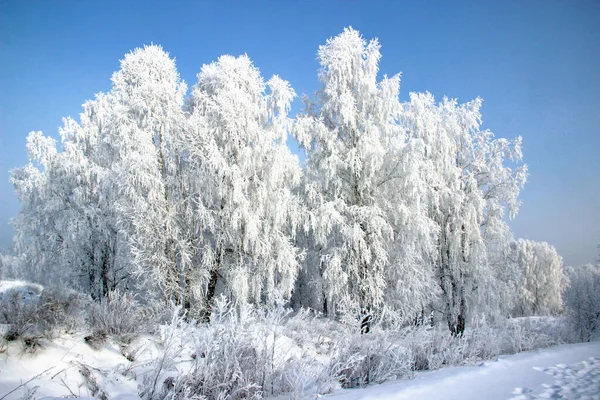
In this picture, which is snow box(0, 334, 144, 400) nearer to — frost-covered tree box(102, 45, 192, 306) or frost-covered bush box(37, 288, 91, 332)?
frost-covered bush box(37, 288, 91, 332)

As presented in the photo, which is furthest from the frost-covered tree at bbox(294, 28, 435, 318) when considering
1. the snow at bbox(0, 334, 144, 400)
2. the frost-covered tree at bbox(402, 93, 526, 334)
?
the snow at bbox(0, 334, 144, 400)

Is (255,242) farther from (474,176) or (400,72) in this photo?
(474,176)

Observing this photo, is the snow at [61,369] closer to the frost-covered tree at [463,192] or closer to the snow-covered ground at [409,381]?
the snow-covered ground at [409,381]

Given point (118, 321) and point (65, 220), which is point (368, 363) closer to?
point (118, 321)

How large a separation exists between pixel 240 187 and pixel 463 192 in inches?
354

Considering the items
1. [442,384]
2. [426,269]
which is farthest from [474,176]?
[442,384]

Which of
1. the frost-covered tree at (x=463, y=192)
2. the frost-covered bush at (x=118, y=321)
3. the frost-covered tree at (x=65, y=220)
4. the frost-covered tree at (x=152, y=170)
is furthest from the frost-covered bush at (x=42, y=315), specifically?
the frost-covered tree at (x=463, y=192)

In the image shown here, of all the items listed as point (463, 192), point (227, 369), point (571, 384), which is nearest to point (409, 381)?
point (571, 384)

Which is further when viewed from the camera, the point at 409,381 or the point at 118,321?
the point at 118,321

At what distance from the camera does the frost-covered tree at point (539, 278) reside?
37719 mm

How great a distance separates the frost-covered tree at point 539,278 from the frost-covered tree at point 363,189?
106ft

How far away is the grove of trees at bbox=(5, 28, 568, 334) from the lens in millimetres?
11055

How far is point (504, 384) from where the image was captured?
388cm

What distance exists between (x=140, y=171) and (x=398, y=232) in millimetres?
9085
